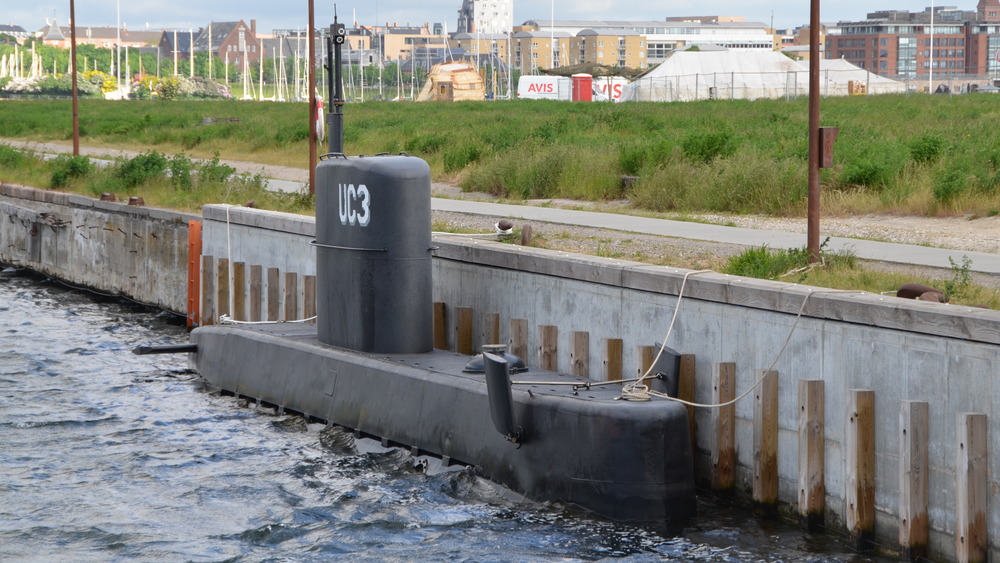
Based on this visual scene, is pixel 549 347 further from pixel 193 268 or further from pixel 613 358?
pixel 193 268

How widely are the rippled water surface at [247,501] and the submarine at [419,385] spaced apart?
0.82 ft

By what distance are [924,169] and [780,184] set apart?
10.2ft

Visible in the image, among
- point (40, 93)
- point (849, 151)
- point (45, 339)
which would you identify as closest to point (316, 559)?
point (45, 339)

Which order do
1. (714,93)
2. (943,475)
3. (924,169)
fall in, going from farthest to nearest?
(714,93) < (924,169) < (943,475)

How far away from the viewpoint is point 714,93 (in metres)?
71.6

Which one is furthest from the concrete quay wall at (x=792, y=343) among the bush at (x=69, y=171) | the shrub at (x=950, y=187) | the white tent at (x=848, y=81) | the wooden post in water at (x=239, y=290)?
the white tent at (x=848, y=81)

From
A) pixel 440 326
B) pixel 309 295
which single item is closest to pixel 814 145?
pixel 440 326

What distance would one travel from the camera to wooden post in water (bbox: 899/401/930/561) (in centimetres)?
860

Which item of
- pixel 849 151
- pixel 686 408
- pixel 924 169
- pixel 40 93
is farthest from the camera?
pixel 40 93

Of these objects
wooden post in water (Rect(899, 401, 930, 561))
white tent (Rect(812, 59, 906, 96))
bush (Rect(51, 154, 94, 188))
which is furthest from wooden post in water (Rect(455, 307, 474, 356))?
white tent (Rect(812, 59, 906, 96))

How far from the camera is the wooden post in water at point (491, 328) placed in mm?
13633

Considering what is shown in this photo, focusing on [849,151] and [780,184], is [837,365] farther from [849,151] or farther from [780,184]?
[849,151]

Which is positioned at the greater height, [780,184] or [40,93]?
[40,93]

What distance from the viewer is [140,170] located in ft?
97.6
